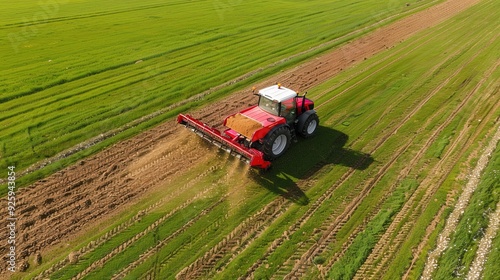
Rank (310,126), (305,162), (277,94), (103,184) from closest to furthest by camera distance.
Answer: (103,184) < (305,162) < (277,94) < (310,126)

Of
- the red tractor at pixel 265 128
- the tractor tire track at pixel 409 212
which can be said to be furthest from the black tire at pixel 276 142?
the tractor tire track at pixel 409 212

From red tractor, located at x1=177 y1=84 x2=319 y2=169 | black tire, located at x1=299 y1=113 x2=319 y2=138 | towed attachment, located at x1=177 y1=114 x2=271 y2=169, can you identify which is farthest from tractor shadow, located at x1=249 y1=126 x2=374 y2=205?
towed attachment, located at x1=177 y1=114 x2=271 y2=169

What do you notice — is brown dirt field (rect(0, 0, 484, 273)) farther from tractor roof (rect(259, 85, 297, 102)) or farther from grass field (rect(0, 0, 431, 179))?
tractor roof (rect(259, 85, 297, 102))

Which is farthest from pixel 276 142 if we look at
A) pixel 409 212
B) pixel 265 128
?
pixel 409 212

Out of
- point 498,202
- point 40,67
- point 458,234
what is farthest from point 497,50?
point 40,67

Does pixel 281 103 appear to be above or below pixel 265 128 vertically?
above

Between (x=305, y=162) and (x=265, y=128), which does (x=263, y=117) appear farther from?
(x=305, y=162)
